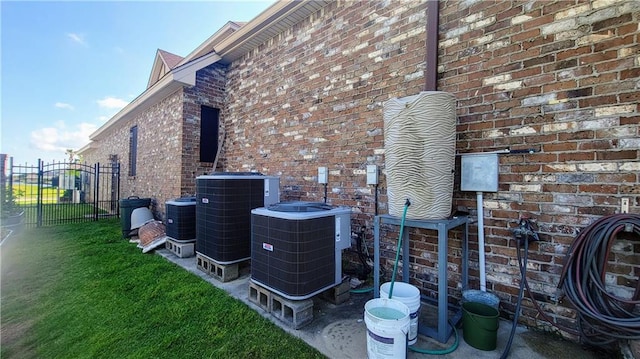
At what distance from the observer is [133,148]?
8.68 metres

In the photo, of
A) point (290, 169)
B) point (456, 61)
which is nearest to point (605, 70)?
point (456, 61)

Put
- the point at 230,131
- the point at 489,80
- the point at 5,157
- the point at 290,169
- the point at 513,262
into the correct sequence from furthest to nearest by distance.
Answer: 1. the point at 5,157
2. the point at 230,131
3. the point at 290,169
4. the point at 489,80
5. the point at 513,262

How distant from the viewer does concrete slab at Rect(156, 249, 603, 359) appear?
175cm

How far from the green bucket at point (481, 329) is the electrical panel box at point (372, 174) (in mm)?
1527

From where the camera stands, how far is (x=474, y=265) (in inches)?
91.7

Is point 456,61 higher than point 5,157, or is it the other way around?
point 456,61

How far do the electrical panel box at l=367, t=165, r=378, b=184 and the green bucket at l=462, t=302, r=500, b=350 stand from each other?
153 cm

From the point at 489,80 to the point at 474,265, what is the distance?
5.58ft

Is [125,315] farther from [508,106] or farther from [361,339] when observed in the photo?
[508,106]

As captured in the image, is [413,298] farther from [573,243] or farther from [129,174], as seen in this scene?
[129,174]

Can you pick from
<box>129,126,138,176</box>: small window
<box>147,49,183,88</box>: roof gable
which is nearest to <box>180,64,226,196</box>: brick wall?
<box>129,126,138,176</box>: small window

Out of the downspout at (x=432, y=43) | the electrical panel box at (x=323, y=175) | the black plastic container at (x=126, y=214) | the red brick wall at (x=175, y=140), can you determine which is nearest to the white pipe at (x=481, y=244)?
the downspout at (x=432, y=43)

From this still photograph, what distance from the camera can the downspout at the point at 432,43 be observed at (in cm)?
255

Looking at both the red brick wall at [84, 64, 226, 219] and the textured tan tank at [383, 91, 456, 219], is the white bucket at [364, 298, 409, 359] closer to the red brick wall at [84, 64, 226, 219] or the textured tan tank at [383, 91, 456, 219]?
the textured tan tank at [383, 91, 456, 219]
